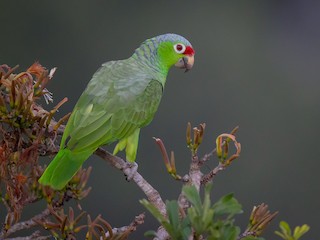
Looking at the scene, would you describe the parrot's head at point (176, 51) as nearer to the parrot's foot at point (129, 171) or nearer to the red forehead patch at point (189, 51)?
the red forehead patch at point (189, 51)

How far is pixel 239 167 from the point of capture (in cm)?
237

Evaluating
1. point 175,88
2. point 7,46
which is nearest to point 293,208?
point 175,88

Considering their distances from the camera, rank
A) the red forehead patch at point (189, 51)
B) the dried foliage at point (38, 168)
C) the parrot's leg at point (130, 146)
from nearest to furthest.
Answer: the dried foliage at point (38, 168)
the parrot's leg at point (130, 146)
the red forehead patch at point (189, 51)

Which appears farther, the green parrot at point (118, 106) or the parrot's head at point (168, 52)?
the parrot's head at point (168, 52)

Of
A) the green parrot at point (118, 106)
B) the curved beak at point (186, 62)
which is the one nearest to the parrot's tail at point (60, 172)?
the green parrot at point (118, 106)

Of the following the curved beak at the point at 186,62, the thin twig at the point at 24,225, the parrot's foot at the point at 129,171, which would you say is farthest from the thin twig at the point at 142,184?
the curved beak at the point at 186,62

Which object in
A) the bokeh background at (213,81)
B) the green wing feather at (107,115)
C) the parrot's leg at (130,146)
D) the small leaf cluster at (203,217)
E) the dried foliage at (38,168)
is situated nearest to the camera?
the small leaf cluster at (203,217)

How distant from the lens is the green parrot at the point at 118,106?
1012 millimetres

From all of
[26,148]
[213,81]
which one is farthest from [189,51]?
A: [213,81]

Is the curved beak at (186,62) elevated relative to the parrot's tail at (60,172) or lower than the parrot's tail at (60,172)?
elevated

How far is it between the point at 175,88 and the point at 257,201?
58 cm

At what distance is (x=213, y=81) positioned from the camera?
2.37 m

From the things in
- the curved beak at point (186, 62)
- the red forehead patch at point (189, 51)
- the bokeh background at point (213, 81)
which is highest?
the red forehead patch at point (189, 51)

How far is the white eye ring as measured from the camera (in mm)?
1367
